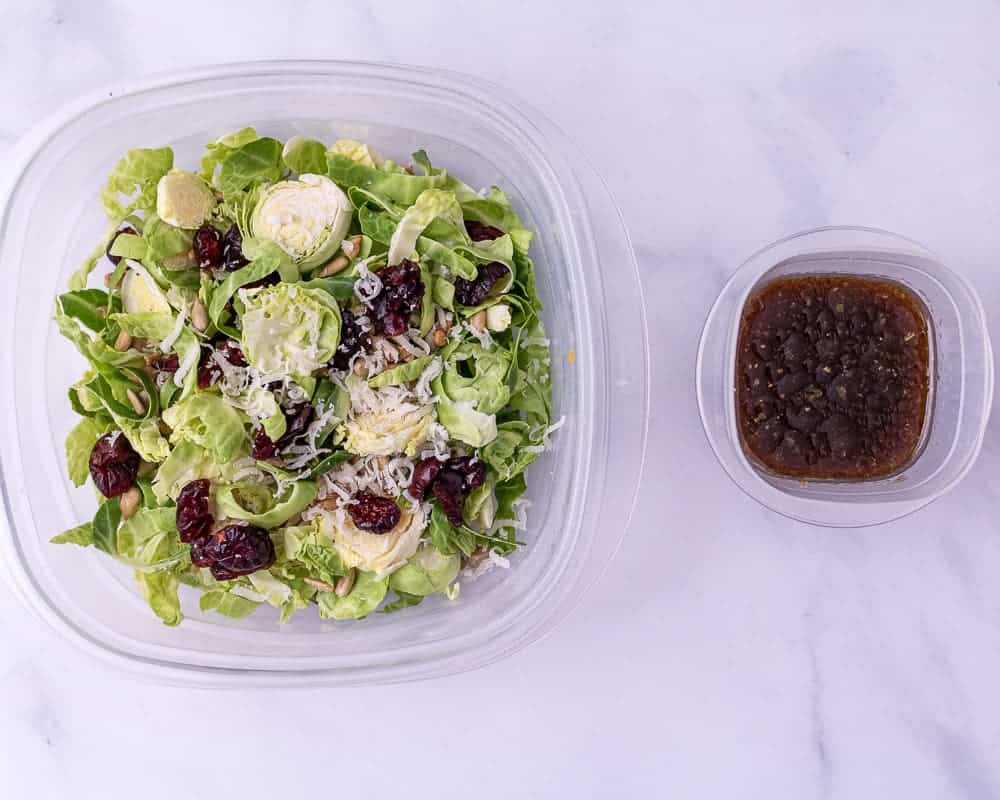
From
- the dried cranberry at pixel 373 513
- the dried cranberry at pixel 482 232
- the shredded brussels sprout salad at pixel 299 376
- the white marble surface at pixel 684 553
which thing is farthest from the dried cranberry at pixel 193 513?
the dried cranberry at pixel 482 232

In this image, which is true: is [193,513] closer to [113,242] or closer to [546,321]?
[113,242]

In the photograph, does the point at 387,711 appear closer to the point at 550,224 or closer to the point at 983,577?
the point at 550,224

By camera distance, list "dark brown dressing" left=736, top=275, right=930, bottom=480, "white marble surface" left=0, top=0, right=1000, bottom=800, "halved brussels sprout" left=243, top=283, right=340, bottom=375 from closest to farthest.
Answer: "halved brussels sprout" left=243, top=283, right=340, bottom=375 → "dark brown dressing" left=736, top=275, right=930, bottom=480 → "white marble surface" left=0, top=0, right=1000, bottom=800

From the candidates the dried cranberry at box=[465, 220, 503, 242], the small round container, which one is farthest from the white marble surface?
the dried cranberry at box=[465, 220, 503, 242]

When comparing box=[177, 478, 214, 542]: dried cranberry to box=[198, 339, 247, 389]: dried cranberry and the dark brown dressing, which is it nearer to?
box=[198, 339, 247, 389]: dried cranberry

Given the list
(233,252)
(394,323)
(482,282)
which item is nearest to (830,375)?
(482,282)

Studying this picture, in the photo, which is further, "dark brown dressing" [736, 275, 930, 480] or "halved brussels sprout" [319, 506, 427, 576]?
"dark brown dressing" [736, 275, 930, 480]
